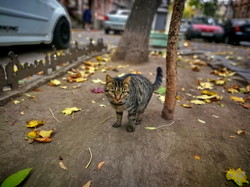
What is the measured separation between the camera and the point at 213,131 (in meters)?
2.56

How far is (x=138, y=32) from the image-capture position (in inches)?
214

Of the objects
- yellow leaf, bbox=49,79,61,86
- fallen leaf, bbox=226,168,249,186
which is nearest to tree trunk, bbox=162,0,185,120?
fallen leaf, bbox=226,168,249,186

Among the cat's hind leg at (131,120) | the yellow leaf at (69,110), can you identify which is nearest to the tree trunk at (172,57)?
the cat's hind leg at (131,120)

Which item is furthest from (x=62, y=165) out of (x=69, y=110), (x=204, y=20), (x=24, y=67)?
(x=204, y=20)

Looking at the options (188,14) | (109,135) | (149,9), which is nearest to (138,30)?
(149,9)

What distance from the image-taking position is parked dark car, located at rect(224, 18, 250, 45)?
1180 cm

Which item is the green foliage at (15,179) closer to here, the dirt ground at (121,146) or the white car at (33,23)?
the dirt ground at (121,146)

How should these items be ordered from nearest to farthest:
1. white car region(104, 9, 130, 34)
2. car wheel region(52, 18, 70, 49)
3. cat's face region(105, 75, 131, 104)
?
cat's face region(105, 75, 131, 104) → car wheel region(52, 18, 70, 49) → white car region(104, 9, 130, 34)

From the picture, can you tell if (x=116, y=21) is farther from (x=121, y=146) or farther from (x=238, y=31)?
(x=121, y=146)

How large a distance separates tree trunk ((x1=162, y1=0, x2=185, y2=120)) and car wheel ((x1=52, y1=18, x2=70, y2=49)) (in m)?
4.59

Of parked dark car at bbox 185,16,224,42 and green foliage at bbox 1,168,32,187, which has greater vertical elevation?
parked dark car at bbox 185,16,224,42

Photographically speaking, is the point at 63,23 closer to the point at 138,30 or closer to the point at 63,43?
the point at 63,43

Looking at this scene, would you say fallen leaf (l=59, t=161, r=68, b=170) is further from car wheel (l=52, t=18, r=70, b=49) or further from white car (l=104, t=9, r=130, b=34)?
white car (l=104, t=9, r=130, b=34)

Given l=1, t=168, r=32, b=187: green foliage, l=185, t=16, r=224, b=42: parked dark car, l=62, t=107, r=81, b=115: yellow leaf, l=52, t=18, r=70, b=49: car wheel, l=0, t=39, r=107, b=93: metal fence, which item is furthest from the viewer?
l=185, t=16, r=224, b=42: parked dark car
